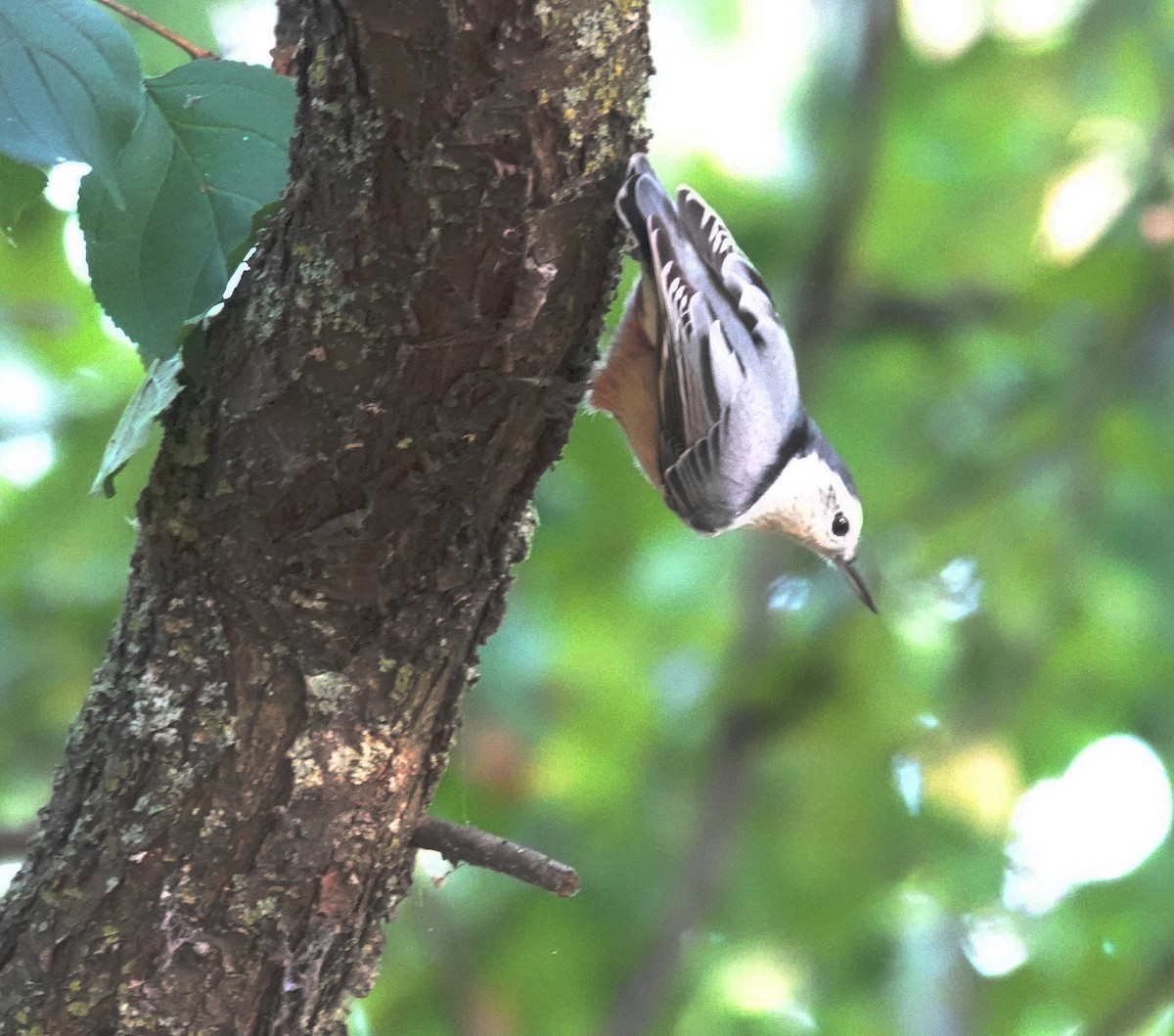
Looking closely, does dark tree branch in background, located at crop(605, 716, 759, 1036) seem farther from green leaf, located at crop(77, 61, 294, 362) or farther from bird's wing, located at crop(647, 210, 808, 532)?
green leaf, located at crop(77, 61, 294, 362)

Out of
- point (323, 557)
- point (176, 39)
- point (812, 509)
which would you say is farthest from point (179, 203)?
point (812, 509)

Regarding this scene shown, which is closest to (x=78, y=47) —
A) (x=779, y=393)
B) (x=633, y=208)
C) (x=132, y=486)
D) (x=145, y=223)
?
(x=145, y=223)

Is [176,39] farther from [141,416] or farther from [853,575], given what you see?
[853,575]

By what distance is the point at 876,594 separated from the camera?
4.07 metres

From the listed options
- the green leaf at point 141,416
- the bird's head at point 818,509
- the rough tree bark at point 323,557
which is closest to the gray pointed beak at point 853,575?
the bird's head at point 818,509

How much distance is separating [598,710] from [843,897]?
1.04 meters

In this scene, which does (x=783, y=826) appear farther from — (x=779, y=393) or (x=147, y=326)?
(x=147, y=326)

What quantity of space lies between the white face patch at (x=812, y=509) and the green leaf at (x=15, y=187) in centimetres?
160

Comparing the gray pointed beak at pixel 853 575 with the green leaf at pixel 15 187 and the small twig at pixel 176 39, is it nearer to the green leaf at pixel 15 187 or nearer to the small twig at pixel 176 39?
the small twig at pixel 176 39

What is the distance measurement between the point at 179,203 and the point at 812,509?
1.81 metres

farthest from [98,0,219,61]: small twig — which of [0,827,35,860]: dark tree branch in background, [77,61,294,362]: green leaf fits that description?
[0,827,35,860]: dark tree branch in background

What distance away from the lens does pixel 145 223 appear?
1537 millimetres

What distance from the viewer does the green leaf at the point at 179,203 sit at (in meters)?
1.52

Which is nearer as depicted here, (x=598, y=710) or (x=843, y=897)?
(x=843, y=897)
